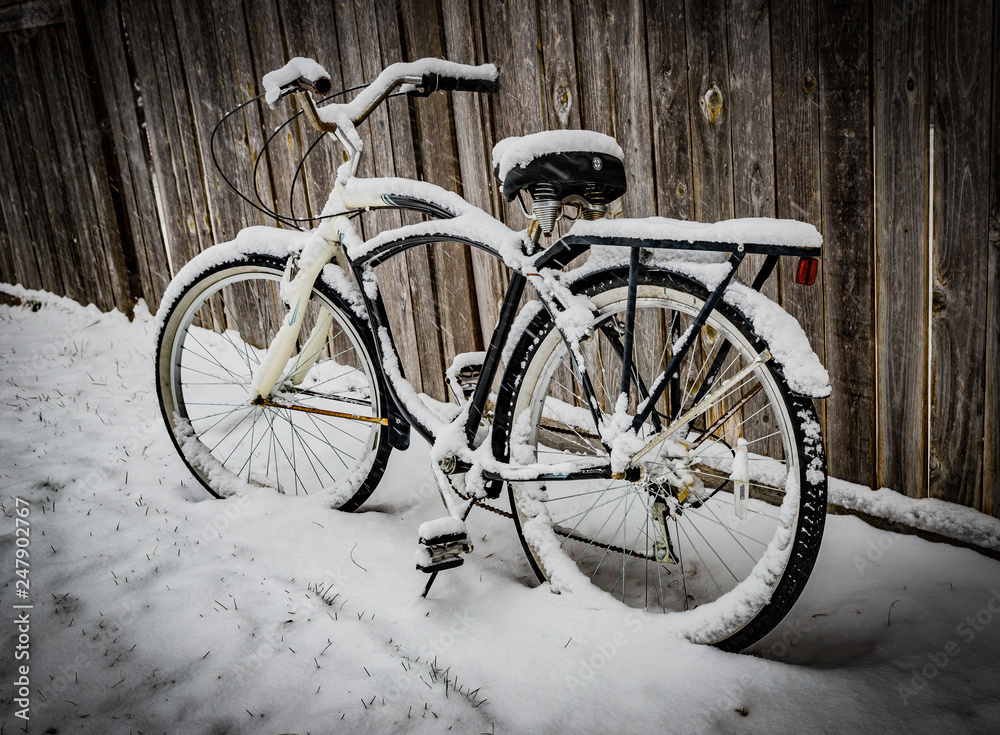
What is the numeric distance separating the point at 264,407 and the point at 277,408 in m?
0.31

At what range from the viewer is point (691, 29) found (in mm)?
1845

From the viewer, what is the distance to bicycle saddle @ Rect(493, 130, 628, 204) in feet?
4.95

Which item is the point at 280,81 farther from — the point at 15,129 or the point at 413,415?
the point at 15,129

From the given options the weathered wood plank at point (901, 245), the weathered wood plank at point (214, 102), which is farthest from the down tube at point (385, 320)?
the weathered wood plank at point (214, 102)

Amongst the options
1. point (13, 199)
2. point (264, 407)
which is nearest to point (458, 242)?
point (264, 407)

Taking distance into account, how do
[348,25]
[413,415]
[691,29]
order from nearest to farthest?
[691,29] → [413,415] → [348,25]

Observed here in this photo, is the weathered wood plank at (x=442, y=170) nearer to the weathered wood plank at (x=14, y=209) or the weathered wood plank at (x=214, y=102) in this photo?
the weathered wood plank at (x=214, y=102)

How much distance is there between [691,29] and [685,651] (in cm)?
169

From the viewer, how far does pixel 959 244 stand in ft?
5.13

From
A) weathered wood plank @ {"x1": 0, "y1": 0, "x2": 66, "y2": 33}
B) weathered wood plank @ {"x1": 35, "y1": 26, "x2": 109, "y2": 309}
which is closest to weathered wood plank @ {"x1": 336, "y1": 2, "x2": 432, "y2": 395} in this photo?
weathered wood plank @ {"x1": 0, "y1": 0, "x2": 66, "y2": 33}

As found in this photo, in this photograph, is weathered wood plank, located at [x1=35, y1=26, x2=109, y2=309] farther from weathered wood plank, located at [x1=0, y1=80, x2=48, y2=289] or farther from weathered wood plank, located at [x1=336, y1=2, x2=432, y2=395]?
weathered wood plank, located at [x1=336, y1=2, x2=432, y2=395]

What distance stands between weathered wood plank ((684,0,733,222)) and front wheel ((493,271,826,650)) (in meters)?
0.41

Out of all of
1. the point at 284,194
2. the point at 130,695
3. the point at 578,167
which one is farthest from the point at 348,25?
the point at 130,695

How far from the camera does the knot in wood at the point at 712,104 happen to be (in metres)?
1.85
